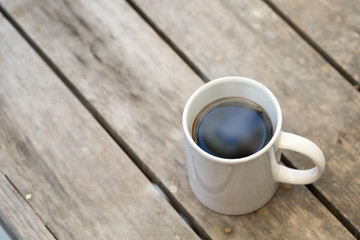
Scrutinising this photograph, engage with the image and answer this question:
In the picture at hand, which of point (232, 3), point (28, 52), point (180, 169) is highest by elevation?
point (28, 52)

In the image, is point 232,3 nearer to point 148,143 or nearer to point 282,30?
point 282,30

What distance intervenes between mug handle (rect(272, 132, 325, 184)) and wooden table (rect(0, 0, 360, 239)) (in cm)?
6

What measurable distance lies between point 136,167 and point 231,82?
19 cm

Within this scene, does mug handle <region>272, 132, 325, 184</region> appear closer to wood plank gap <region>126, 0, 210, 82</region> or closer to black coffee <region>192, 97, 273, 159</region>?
black coffee <region>192, 97, 273, 159</region>

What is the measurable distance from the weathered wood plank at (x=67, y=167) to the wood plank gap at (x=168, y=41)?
17cm

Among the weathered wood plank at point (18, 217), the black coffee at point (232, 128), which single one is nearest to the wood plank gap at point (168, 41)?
the black coffee at point (232, 128)

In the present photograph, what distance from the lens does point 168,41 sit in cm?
81

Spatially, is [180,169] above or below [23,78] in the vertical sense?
below

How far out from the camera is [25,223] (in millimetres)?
706

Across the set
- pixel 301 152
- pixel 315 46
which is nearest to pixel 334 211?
pixel 301 152

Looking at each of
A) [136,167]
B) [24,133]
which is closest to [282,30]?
[136,167]

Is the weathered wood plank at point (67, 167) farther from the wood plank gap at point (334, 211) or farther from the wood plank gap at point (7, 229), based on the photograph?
the wood plank gap at point (334, 211)

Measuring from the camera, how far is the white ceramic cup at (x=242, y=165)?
0.60 m

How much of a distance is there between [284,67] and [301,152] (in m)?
0.21
